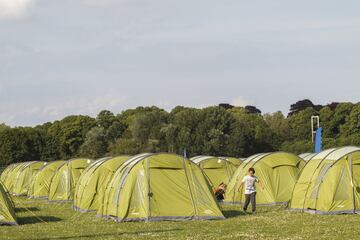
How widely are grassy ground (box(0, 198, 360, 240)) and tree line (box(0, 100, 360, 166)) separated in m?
60.4

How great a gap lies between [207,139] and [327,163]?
2661 inches

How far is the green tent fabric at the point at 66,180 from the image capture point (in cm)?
3550

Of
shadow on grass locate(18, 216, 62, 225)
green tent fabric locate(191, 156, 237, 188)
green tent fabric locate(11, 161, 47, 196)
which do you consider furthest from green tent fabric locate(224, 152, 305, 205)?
green tent fabric locate(11, 161, 47, 196)

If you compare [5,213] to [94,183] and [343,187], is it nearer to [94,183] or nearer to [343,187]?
[94,183]

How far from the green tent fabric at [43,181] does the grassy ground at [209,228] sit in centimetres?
1637

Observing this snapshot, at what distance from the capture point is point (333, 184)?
72.4ft

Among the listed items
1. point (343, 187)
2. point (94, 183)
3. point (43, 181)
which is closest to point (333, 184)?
point (343, 187)

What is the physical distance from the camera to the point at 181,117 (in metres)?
92.9

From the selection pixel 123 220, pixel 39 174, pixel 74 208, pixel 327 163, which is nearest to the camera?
pixel 123 220

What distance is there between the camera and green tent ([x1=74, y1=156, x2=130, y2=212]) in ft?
90.0

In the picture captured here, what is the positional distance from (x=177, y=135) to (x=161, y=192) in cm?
6931

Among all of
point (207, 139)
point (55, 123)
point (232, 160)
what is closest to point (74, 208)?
point (232, 160)

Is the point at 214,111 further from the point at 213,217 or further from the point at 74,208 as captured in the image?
the point at 213,217

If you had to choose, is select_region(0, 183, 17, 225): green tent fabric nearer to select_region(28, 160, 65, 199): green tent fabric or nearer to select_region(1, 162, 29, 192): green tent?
select_region(28, 160, 65, 199): green tent fabric
